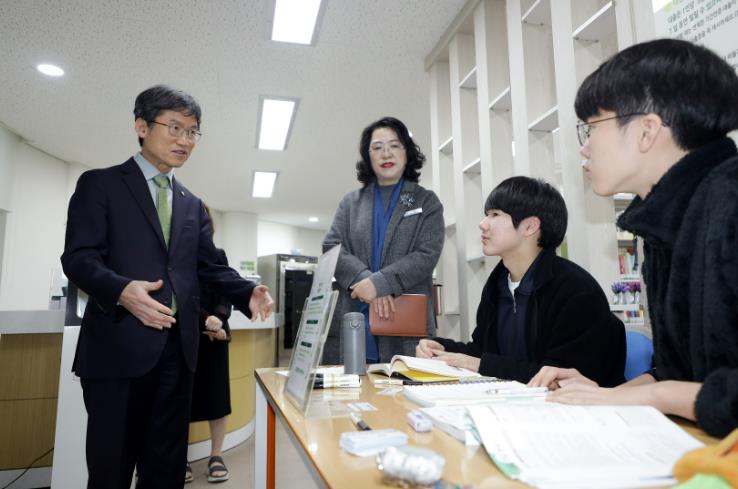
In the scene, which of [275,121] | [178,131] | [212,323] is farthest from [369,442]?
[275,121]

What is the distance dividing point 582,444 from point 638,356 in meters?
0.84

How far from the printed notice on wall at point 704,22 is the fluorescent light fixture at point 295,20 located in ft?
6.62

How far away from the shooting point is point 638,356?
50.4 inches

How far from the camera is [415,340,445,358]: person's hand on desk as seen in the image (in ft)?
4.95

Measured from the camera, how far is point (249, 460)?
3076mm

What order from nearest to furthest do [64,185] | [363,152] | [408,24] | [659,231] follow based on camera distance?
1. [659,231]
2. [363,152]
3. [408,24]
4. [64,185]

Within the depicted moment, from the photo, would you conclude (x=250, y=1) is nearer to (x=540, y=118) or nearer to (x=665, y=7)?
(x=540, y=118)

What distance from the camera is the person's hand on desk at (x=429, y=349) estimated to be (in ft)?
4.95

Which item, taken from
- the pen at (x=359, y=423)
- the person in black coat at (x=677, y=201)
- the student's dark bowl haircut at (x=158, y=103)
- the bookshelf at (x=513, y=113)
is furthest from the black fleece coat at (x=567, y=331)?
the student's dark bowl haircut at (x=158, y=103)

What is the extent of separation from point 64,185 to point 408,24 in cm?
471

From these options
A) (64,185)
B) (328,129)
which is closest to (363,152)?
(328,129)

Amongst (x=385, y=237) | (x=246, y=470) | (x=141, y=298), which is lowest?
(x=246, y=470)

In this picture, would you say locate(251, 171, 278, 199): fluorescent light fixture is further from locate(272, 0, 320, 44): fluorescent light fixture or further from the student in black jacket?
the student in black jacket

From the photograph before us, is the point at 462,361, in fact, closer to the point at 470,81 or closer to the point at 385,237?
the point at 385,237
